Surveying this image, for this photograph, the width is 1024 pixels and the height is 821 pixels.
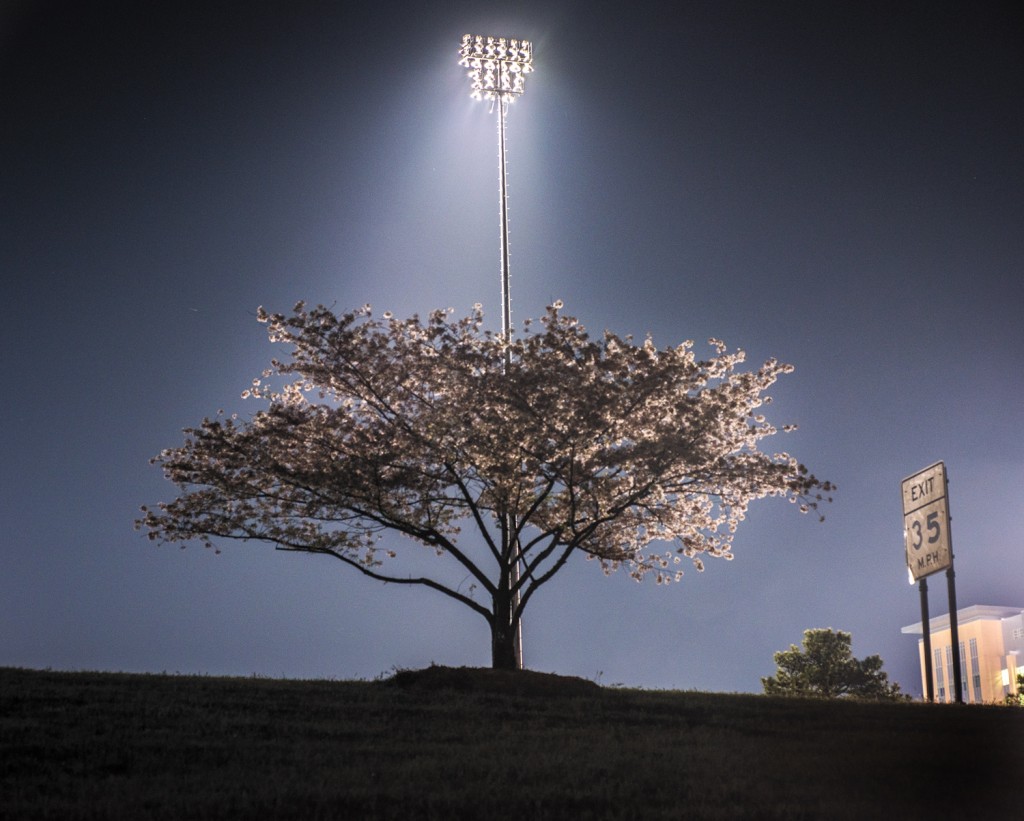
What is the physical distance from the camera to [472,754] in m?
15.4

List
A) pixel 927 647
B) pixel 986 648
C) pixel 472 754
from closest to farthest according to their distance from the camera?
pixel 472 754
pixel 927 647
pixel 986 648

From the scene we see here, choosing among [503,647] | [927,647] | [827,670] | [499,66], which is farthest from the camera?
[827,670]

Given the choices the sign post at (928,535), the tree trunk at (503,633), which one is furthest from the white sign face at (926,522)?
the tree trunk at (503,633)

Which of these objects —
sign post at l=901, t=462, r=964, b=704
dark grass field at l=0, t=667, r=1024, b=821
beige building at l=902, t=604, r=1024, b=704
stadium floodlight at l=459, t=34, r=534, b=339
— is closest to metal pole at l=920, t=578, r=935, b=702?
sign post at l=901, t=462, r=964, b=704

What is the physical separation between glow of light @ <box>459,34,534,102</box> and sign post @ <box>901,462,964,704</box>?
18237 millimetres

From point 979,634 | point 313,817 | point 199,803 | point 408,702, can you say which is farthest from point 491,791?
point 979,634

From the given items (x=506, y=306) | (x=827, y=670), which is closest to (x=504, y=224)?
(x=506, y=306)

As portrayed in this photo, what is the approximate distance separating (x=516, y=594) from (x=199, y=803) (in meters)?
15.7

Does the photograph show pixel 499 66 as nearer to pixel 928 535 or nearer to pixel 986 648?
pixel 928 535

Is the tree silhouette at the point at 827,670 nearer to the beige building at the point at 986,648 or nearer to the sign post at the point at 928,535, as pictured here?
the sign post at the point at 928,535

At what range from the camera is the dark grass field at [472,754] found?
1286 cm

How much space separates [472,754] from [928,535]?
17.7 m

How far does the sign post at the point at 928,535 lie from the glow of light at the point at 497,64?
59.8 feet

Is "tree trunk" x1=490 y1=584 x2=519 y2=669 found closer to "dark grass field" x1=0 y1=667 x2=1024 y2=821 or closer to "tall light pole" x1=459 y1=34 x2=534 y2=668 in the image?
"dark grass field" x1=0 y1=667 x2=1024 y2=821
